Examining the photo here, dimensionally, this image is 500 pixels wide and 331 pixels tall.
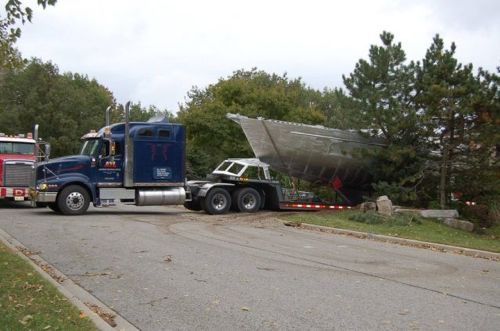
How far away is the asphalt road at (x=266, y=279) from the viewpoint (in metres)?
6.23

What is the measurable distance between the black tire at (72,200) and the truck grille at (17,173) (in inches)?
138

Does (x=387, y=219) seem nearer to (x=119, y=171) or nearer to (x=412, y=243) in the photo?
(x=412, y=243)

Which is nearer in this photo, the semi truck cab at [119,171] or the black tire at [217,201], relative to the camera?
the semi truck cab at [119,171]

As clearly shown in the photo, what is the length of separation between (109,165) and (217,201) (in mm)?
3957

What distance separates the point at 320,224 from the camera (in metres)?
17.0

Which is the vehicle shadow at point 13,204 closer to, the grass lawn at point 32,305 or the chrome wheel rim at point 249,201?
the chrome wheel rim at point 249,201

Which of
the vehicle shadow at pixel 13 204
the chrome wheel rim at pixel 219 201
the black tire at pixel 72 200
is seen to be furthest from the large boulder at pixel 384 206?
the vehicle shadow at pixel 13 204

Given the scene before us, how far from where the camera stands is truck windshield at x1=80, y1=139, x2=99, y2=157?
18.8 meters

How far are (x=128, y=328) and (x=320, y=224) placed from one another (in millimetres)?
11827

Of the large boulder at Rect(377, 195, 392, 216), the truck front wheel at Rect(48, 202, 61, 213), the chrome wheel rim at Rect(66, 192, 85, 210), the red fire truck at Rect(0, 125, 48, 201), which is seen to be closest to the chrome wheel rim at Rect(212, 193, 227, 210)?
the chrome wheel rim at Rect(66, 192, 85, 210)

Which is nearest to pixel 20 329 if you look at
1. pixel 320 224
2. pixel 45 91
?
pixel 320 224

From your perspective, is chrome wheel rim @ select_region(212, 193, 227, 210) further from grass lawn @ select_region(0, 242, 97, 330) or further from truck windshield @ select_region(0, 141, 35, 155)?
grass lawn @ select_region(0, 242, 97, 330)

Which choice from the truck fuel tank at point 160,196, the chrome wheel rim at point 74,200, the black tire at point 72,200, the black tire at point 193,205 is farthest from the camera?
the black tire at point 193,205

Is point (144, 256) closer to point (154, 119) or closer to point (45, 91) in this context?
point (154, 119)
